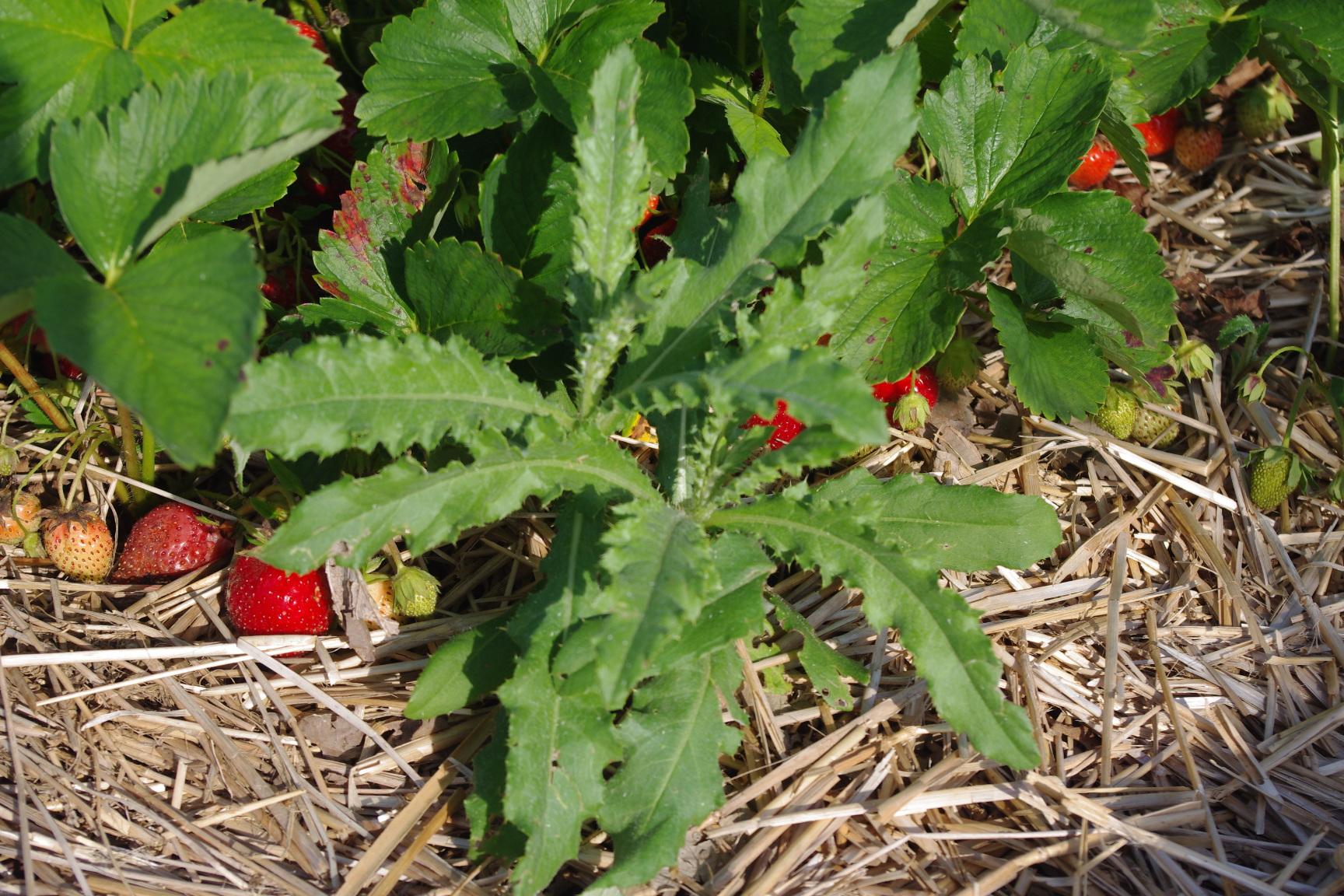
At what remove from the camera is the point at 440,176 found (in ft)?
6.24

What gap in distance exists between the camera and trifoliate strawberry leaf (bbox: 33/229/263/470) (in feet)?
3.95

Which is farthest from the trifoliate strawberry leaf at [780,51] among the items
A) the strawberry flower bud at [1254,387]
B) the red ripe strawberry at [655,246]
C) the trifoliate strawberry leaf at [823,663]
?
the strawberry flower bud at [1254,387]

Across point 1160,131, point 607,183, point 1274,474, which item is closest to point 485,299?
point 607,183

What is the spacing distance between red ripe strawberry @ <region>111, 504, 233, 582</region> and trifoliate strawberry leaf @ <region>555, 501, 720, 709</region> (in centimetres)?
85

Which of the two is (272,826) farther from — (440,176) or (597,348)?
(440,176)

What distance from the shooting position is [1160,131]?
9.03 feet

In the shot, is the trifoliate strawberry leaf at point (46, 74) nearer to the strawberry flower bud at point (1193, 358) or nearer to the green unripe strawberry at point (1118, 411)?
the green unripe strawberry at point (1118, 411)

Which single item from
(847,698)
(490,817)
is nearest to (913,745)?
(847,698)

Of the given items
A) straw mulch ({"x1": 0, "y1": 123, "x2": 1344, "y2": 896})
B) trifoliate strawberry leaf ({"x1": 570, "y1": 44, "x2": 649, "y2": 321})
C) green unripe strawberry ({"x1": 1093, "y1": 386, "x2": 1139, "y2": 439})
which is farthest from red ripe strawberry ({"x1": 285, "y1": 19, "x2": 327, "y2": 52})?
green unripe strawberry ({"x1": 1093, "y1": 386, "x2": 1139, "y2": 439})

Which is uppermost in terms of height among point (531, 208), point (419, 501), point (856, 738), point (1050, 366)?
point (531, 208)

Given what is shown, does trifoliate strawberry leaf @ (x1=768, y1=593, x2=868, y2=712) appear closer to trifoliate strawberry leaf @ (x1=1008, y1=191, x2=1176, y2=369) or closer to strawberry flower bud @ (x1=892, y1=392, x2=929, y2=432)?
strawberry flower bud @ (x1=892, y1=392, x2=929, y2=432)

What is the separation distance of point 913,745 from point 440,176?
1271mm

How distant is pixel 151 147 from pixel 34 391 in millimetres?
687

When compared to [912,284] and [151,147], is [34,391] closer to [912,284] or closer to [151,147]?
[151,147]
